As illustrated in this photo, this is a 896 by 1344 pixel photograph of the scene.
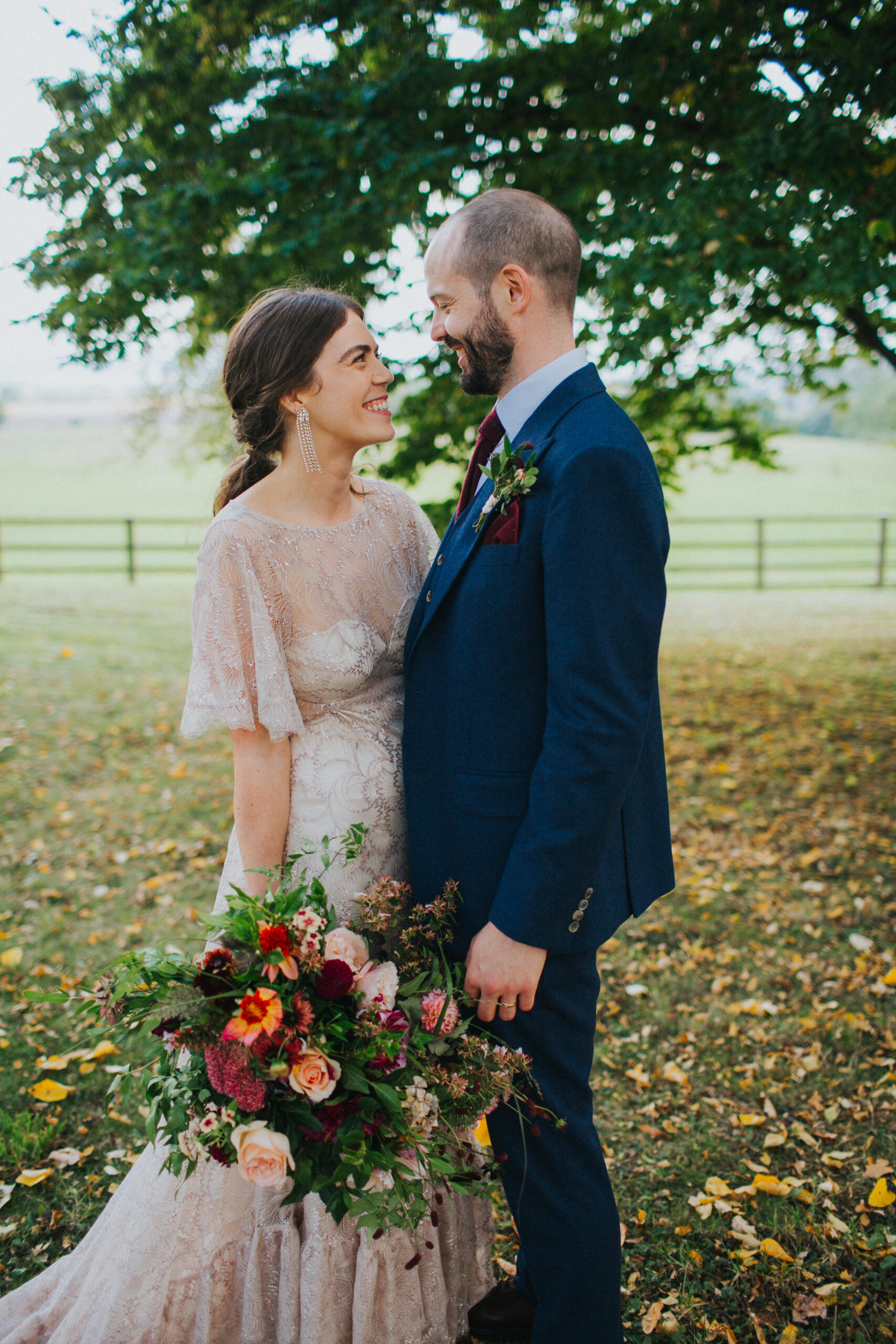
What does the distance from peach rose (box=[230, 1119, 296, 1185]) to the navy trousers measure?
51 centimetres

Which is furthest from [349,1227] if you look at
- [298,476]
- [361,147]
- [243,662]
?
[361,147]

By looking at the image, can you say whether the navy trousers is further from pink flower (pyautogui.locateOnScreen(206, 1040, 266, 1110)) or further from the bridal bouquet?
pink flower (pyautogui.locateOnScreen(206, 1040, 266, 1110))

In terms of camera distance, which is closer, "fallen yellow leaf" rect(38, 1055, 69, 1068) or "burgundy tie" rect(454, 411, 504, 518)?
"burgundy tie" rect(454, 411, 504, 518)

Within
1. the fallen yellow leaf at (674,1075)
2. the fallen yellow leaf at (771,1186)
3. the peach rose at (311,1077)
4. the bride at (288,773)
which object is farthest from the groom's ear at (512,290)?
the fallen yellow leaf at (674,1075)

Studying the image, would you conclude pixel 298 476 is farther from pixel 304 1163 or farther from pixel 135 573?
pixel 135 573

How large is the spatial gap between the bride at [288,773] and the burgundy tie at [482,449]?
0.27m

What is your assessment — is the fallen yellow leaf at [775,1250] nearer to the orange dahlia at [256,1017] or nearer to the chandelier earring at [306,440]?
the orange dahlia at [256,1017]

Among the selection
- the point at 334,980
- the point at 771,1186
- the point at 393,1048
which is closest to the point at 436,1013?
the point at 393,1048

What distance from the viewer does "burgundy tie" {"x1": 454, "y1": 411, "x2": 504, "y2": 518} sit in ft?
7.23

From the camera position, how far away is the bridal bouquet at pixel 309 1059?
1.67 m

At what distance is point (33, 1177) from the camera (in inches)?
120

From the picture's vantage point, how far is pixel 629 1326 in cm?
252

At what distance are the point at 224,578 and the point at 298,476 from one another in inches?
14.6

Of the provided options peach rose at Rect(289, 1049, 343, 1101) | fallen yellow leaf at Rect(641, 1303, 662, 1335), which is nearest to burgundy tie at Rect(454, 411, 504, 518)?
peach rose at Rect(289, 1049, 343, 1101)
